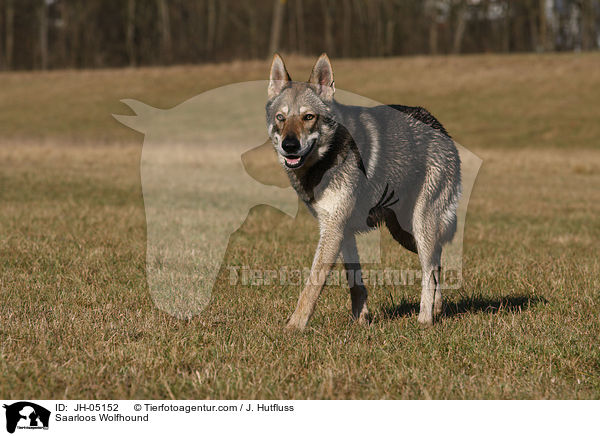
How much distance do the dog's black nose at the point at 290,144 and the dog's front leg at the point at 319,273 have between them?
76cm

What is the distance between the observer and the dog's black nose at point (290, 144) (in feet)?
16.2

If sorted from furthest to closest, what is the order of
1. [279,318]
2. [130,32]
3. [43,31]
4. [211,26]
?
[211,26], [43,31], [130,32], [279,318]

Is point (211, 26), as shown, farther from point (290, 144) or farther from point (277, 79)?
point (290, 144)

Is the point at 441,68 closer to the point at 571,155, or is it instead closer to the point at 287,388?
the point at 571,155

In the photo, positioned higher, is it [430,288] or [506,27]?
[506,27]

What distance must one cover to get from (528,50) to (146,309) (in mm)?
63618

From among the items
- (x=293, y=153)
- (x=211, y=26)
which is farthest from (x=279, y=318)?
(x=211, y=26)

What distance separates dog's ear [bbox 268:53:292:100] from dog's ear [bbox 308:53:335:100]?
0.24 metres

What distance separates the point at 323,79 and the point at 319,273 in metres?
1.70

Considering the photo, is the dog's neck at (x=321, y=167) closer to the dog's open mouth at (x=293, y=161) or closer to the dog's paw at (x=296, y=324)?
the dog's open mouth at (x=293, y=161)

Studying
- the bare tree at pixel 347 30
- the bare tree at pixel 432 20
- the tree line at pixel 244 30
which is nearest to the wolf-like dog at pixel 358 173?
the tree line at pixel 244 30

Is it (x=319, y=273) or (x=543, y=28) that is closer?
(x=319, y=273)

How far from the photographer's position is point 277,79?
5488 millimetres

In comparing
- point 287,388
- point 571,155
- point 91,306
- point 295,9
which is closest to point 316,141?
point 287,388
